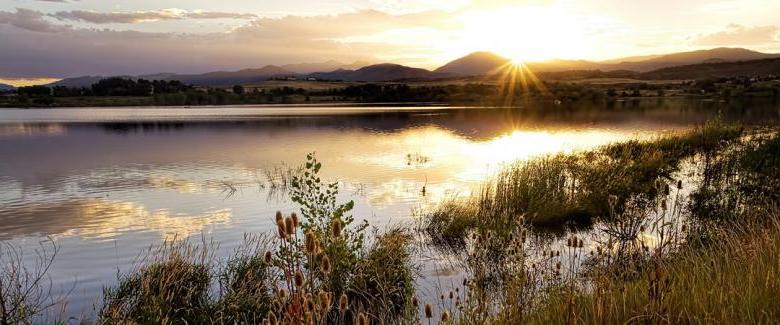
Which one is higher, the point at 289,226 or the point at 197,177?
the point at 289,226

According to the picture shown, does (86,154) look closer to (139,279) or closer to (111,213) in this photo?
(111,213)

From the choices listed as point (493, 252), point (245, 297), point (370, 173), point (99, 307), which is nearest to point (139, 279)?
point (99, 307)

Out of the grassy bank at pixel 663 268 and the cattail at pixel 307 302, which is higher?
the cattail at pixel 307 302

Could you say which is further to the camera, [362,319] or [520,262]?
[520,262]

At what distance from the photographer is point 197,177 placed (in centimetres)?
2666

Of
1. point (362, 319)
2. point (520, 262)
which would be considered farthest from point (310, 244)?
point (520, 262)

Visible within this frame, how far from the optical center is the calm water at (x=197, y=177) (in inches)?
586

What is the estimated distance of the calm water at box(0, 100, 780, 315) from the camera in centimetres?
1488

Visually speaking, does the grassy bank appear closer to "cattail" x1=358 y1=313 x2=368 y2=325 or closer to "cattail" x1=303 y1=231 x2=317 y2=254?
"cattail" x1=358 y1=313 x2=368 y2=325

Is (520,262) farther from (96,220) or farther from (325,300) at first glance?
(96,220)

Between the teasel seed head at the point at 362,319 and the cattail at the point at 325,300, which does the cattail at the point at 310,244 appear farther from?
the teasel seed head at the point at 362,319

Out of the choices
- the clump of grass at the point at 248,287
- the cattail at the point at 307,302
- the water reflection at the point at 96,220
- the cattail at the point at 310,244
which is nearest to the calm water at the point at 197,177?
the water reflection at the point at 96,220

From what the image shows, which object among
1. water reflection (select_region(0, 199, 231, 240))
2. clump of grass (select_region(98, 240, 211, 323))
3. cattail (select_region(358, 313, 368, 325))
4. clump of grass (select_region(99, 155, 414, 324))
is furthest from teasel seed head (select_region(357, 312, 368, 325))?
water reflection (select_region(0, 199, 231, 240))

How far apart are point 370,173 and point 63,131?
141ft
